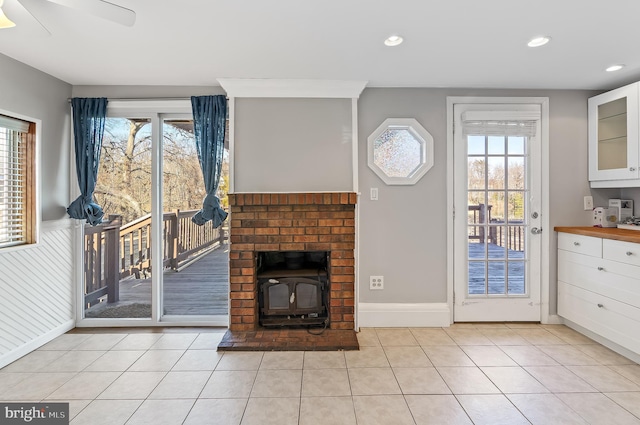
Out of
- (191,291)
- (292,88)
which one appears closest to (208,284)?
(191,291)

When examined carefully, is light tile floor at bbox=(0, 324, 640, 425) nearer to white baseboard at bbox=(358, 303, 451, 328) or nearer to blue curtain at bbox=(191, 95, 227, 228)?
white baseboard at bbox=(358, 303, 451, 328)

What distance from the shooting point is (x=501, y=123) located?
10.7 feet

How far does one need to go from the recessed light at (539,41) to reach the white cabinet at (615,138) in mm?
1199

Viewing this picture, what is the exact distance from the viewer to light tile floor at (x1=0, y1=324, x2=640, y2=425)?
1.97 metres

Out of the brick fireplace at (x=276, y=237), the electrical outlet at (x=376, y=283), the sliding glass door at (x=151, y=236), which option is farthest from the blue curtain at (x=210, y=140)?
the electrical outlet at (x=376, y=283)

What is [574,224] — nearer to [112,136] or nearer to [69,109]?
[112,136]

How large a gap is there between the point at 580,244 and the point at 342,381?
2435 mm

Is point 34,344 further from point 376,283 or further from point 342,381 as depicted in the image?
point 376,283

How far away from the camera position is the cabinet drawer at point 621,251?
2.50 m

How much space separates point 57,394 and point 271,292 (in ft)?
5.29

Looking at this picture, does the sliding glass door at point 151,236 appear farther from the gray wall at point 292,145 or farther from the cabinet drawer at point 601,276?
the cabinet drawer at point 601,276

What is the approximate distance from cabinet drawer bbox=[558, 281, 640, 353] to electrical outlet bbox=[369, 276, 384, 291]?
1718 millimetres

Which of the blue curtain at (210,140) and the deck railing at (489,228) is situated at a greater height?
the blue curtain at (210,140)

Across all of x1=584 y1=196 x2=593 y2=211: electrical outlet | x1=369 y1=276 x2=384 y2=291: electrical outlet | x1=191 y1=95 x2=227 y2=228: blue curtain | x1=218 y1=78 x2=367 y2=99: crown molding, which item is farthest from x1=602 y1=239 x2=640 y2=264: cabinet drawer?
x1=191 y1=95 x2=227 y2=228: blue curtain
